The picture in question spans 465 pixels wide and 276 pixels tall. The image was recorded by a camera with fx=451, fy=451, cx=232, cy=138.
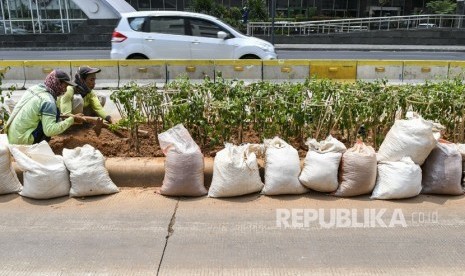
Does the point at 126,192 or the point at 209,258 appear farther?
the point at 126,192

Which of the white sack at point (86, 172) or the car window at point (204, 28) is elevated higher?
the car window at point (204, 28)

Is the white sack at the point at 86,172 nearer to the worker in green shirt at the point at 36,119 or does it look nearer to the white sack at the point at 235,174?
the worker in green shirt at the point at 36,119

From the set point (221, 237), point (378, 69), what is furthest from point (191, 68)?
point (221, 237)

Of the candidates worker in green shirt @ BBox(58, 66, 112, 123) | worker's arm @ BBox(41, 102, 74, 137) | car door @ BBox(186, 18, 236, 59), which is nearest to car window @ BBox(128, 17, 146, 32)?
car door @ BBox(186, 18, 236, 59)

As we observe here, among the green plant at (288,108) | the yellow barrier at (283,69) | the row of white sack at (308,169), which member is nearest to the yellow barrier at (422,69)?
the yellow barrier at (283,69)

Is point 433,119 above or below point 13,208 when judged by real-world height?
above

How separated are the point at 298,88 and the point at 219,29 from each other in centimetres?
735

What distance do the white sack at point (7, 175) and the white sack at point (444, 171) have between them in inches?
157

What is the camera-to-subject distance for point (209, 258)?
340 cm

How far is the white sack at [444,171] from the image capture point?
4301mm

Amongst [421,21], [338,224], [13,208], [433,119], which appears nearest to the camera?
[338,224]

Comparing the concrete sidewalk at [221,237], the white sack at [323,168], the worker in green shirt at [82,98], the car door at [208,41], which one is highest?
the car door at [208,41]

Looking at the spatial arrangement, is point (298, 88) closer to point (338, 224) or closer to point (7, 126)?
point (338, 224)

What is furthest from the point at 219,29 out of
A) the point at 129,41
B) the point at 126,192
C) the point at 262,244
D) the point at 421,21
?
the point at 421,21
